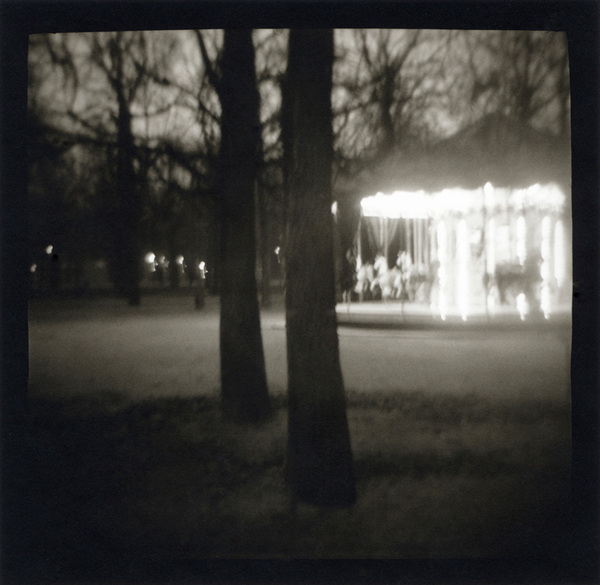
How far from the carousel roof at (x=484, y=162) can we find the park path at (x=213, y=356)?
137cm

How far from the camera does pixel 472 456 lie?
4867mm

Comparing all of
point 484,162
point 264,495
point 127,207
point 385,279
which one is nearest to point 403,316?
point 385,279

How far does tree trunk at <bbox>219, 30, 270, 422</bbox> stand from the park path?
0.28 meters

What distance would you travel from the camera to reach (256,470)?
466 centimetres

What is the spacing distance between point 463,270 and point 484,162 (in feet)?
16.0

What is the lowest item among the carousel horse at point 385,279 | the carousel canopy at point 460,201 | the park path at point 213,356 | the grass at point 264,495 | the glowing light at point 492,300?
the grass at point 264,495

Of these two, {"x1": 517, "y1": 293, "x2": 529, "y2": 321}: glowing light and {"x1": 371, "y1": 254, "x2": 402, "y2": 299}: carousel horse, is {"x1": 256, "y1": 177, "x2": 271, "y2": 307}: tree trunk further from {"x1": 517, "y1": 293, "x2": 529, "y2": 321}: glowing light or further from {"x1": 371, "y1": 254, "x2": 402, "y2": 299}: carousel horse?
{"x1": 371, "y1": 254, "x2": 402, "y2": 299}: carousel horse

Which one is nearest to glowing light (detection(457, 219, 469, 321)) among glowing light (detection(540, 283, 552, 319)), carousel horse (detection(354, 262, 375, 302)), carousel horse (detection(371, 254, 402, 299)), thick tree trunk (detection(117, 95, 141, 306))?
carousel horse (detection(371, 254, 402, 299))

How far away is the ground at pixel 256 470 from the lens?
4047 mm

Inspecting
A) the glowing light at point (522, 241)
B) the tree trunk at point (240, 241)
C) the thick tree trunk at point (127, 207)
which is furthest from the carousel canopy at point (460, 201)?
the thick tree trunk at point (127, 207)

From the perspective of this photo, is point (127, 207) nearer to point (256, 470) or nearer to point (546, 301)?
point (256, 470)

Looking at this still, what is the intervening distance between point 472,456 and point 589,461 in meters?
1.03

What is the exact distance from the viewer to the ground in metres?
4.05

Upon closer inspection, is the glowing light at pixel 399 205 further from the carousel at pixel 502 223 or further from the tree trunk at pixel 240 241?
the tree trunk at pixel 240 241
